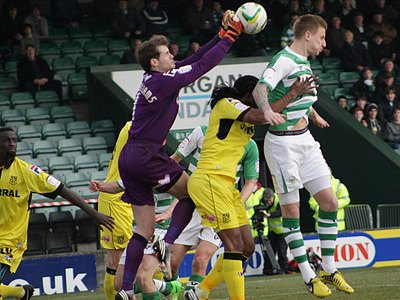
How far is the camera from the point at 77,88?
885 inches

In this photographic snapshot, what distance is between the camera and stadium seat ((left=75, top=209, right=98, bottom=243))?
748 inches

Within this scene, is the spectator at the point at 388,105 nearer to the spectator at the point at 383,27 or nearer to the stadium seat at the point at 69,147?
the spectator at the point at 383,27

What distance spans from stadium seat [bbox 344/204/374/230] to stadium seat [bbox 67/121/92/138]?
16.1 feet

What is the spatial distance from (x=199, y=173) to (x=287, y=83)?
129 cm

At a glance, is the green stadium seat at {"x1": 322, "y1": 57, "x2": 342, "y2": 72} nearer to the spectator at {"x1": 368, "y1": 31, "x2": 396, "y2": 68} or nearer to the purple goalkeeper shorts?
the spectator at {"x1": 368, "y1": 31, "x2": 396, "y2": 68}

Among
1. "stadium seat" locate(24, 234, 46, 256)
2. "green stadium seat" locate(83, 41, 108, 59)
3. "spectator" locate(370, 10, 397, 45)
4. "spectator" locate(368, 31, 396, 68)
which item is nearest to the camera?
"stadium seat" locate(24, 234, 46, 256)

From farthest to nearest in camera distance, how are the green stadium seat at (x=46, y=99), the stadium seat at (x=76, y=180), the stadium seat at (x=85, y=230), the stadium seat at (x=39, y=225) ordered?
the green stadium seat at (x=46, y=99) → the stadium seat at (x=76, y=180) → the stadium seat at (x=85, y=230) → the stadium seat at (x=39, y=225)

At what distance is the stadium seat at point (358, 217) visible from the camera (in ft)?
67.0

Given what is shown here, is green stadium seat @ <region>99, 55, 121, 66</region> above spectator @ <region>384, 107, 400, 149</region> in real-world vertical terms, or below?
above

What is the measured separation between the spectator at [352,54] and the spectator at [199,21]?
112 inches

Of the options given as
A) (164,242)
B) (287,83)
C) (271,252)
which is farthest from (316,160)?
(271,252)

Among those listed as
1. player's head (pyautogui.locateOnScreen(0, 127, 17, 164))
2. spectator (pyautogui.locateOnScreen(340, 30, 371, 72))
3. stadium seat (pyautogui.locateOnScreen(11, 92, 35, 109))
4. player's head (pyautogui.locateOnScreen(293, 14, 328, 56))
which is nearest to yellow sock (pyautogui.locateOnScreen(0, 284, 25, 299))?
player's head (pyautogui.locateOnScreen(0, 127, 17, 164))

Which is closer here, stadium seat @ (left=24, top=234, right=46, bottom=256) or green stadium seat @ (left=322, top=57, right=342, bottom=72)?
stadium seat @ (left=24, top=234, right=46, bottom=256)

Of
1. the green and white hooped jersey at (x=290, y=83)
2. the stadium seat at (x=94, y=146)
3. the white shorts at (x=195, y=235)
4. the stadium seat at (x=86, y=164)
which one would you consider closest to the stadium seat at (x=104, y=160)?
the stadium seat at (x=86, y=164)
